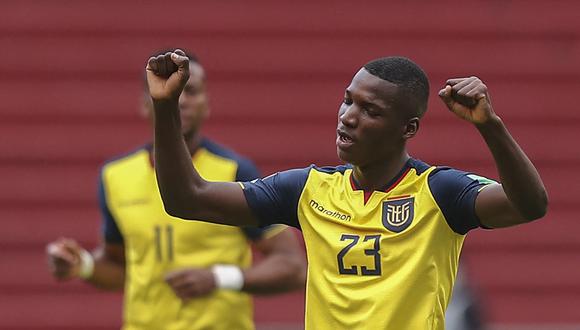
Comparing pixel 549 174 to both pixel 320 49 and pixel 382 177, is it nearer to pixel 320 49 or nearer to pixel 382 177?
pixel 320 49

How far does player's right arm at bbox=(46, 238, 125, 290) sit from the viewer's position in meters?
5.23

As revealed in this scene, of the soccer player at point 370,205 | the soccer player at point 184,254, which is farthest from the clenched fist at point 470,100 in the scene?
the soccer player at point 184,254

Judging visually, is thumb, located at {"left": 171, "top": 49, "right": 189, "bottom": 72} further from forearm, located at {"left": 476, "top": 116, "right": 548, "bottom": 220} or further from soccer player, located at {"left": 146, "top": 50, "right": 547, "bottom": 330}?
forearm, located at {"left": 476, "top": 116, "right": 548, "bottom": 220}

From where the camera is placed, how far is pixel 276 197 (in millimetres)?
3680

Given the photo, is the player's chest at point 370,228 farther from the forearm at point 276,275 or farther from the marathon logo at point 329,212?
the forearm at point 276,275

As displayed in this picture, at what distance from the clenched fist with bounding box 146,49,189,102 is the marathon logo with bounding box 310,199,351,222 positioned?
19.6 inches

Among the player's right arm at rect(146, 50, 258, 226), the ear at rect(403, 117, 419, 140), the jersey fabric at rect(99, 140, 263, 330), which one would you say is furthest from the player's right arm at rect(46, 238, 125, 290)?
the ear at rect(403, 117, 419, 140)

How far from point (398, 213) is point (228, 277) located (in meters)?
1.58

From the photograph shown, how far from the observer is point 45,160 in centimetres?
838

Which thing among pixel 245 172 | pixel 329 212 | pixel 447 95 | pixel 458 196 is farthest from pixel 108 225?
pixel 447 95

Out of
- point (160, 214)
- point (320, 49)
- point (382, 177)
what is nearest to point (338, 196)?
point (382, 177)

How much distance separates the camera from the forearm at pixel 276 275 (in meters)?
5.09

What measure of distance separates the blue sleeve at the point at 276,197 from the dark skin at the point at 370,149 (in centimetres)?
3

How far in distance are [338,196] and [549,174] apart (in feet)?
16.4
